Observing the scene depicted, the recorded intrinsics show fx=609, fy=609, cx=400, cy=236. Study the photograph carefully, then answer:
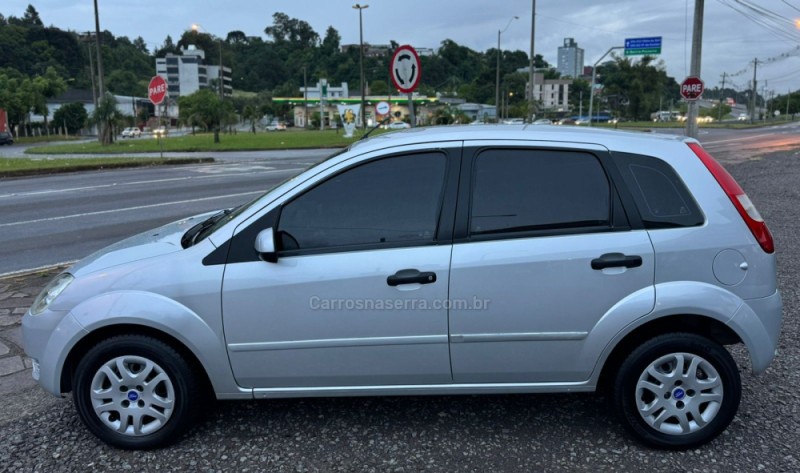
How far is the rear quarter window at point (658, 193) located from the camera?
3197mm

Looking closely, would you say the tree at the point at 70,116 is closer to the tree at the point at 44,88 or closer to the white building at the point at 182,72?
the tree at the point at 44,88

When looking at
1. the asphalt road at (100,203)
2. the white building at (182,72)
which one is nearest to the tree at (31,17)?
the white building at (182,72)

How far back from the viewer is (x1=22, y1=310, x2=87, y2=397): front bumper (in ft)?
10.5

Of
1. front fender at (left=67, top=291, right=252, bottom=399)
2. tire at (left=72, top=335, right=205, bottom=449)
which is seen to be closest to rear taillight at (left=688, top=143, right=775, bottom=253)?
front fender at (left=67, top=291, right=252, bottom=399)

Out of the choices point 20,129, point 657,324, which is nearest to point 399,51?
point 657,324

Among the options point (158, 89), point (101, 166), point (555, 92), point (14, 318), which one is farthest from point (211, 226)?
point (555, 92)

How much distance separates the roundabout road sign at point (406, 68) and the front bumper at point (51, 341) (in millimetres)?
5606

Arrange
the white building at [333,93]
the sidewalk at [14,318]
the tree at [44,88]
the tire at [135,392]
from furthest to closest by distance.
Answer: the white building at [333,93] → the tree at [44,88] → the sidewalk at [14,318] → the tire at [135,392]

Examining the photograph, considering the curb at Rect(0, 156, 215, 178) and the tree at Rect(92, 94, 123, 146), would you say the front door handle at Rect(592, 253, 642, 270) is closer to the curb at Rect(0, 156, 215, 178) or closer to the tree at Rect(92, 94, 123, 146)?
the curb at Rect(0, 156, 215, 178)

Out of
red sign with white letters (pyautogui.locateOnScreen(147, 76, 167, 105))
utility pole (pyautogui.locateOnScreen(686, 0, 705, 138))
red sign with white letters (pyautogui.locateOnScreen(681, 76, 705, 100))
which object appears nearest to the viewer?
red sign with white letters (pyautogui.locateOnScreen(681, 76, 705, 100))

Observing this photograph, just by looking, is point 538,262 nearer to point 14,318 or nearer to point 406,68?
Result: point 14,318

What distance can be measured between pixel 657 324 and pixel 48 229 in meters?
9.38

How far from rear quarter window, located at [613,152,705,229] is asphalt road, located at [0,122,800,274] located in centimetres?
690

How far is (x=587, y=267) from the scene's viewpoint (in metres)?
3.12
